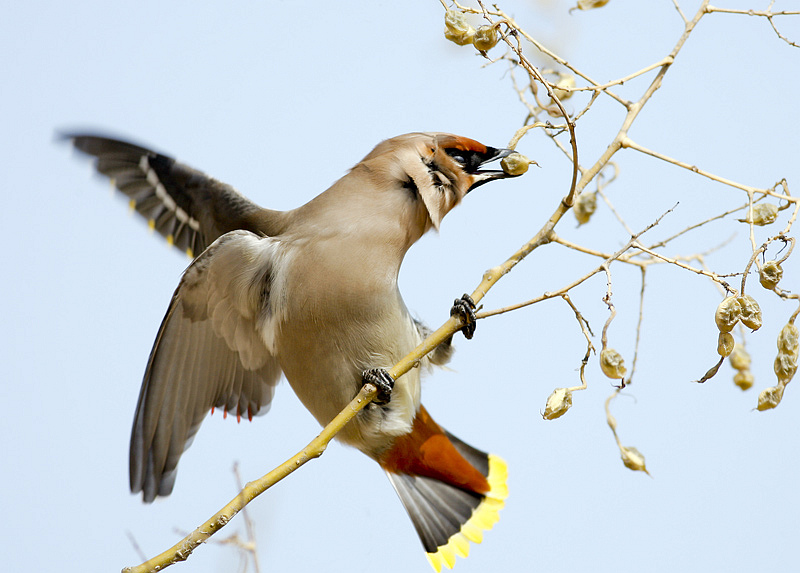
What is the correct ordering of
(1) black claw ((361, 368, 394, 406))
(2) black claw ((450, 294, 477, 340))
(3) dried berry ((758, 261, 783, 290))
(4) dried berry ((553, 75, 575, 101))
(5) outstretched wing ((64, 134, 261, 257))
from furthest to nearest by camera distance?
(5) outstretched wing ((64, 134, 261, 257)), (1) black claw ((361, 368, 394, 406)), (2) black claw ((450, 294, 477, 340)), (4) dried berry ((553, 75, 575, 101)), (3) dried berry ((758, 261, 783, 290))

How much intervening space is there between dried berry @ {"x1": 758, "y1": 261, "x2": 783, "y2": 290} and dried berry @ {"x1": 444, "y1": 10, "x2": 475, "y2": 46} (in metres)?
0.95

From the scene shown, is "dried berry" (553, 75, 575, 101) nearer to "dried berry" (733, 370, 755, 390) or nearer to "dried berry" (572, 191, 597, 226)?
"dried berry" (572, 191, 597, 226)

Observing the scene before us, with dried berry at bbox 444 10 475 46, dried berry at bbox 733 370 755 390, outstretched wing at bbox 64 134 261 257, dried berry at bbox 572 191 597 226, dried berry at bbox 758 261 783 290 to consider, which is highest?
outstretched wing at bbox 64 134 261 257

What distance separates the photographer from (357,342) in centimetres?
320

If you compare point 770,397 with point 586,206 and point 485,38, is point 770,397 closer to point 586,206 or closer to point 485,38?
point 586,206

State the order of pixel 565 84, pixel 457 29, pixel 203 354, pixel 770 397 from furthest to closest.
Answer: pixel 203 354, pixel 565 84, pixel 457 29, pixel 770 397

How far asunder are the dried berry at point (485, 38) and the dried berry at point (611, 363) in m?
0.87

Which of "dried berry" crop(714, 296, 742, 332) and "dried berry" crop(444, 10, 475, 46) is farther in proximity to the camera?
"dried berry" crop(444, 10, 475, 46)

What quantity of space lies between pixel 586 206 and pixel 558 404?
3.02ft

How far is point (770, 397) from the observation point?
2.19 m

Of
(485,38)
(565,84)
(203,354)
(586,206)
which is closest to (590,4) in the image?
(565,84)

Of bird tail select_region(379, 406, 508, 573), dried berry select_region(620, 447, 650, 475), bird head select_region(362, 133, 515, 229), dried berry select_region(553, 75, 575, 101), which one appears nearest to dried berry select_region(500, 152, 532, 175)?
dried berry select_region(553, 75, 575, 101)

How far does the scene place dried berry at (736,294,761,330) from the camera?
2074 millimetres

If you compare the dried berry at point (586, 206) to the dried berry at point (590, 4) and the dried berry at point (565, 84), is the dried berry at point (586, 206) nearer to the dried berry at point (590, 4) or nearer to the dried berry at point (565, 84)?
the dried berry at point (565, 84)
